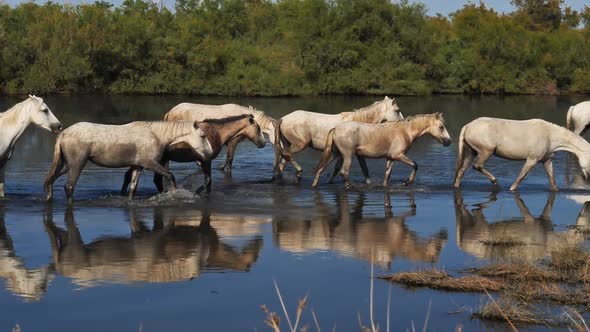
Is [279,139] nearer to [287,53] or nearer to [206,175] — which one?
[206,175]

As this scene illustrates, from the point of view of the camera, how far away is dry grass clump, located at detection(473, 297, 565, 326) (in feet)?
28.1

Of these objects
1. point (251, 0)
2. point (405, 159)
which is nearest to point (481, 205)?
point (405, 159)

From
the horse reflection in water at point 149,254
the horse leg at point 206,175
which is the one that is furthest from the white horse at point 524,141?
the horse reflection in water at point 149,254

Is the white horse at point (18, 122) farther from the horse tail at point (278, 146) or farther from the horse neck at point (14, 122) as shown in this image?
the horse tail at point (278, 146)

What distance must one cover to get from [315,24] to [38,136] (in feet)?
102

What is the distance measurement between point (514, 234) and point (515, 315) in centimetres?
459

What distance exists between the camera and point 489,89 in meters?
→ 59.1

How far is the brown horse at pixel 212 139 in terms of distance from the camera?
15.8 metres

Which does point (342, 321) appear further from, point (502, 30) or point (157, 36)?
point (502, 30)

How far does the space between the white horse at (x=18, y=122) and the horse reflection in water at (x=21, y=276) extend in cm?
362

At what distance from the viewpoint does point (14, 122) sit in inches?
593

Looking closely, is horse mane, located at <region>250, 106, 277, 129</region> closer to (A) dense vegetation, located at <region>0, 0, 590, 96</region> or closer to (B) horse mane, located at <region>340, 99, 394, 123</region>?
(B) horse mane, located at <region>340, 99, 394, 123</region>

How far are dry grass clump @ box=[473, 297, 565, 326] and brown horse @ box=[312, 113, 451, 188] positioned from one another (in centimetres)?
830

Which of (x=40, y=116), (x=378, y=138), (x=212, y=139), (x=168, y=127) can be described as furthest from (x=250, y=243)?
(x=378, y=138)
